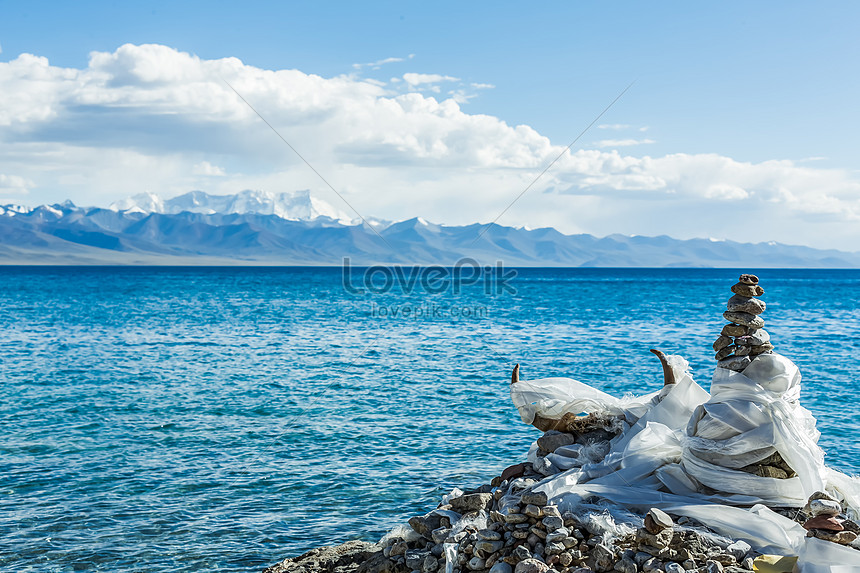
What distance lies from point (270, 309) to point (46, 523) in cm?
5109

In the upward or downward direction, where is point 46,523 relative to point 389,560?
downward

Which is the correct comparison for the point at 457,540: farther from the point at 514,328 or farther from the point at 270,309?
the point at 270,309

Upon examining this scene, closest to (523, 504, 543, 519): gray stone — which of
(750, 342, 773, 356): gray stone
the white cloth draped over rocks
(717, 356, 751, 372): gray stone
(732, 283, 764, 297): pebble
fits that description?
the white cloth draped over rocks

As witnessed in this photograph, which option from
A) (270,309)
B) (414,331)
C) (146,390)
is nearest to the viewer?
(146,390)

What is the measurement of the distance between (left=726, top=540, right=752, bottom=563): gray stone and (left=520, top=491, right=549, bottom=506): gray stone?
1.78 meters

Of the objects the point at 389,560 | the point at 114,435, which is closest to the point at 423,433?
the point at 114,435

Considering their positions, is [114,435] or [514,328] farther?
[514,328]

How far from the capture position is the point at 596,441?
964cm

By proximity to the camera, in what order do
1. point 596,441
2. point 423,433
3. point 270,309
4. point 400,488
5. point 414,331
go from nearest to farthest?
point 596,441 < point 400,488 < point 423,433 < point 414,331 < point 270,309

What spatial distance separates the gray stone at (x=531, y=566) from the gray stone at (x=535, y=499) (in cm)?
74

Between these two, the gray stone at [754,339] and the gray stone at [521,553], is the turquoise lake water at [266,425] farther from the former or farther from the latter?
the gray stone at [754,339]

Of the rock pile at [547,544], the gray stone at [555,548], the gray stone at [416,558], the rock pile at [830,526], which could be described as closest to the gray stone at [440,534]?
the rock pile at [547,544]

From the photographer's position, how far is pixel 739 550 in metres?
6.97

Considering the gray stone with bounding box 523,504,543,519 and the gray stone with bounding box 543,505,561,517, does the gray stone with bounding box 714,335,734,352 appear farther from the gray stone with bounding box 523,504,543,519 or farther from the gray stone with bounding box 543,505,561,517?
the gray stone with bounding box 523,504,543,519
